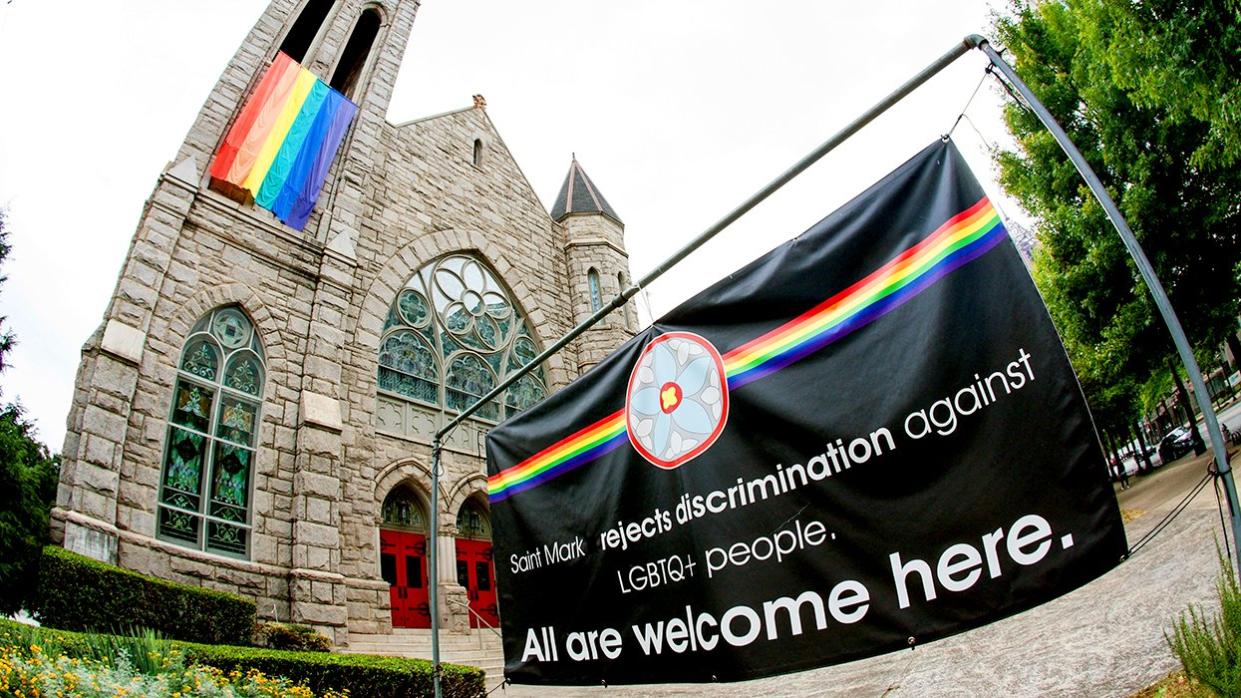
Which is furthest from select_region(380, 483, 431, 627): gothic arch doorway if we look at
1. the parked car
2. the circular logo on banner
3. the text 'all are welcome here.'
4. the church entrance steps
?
the parked car

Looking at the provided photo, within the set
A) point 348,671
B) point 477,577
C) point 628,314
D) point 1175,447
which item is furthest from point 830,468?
point 1175,447

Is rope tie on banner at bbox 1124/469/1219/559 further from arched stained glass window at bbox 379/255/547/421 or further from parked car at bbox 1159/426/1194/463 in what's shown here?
parked car at bbox 1159/426/1194/463

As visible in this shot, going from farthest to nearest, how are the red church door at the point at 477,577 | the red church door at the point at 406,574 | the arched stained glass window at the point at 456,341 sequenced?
the arched stained glass window at the point at 456,341, the red church door at the point at 477,577, the red church door at the point at 406,574

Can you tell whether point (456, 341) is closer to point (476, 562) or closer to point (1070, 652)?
point (476, 562)

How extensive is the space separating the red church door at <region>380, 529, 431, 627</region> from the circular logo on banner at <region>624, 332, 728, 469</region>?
10280 millimetres

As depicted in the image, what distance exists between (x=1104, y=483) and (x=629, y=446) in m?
1.66

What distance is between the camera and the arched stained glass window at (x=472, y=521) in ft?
43.6

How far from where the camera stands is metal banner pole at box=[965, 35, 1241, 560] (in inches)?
62.1

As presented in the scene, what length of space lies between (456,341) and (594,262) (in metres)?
5.58

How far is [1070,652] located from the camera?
466cm

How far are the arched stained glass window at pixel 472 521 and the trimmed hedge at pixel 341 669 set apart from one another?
17.7 ft

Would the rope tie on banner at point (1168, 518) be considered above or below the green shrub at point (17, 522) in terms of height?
below

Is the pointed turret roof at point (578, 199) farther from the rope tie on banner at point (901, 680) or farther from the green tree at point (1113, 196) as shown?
the rope tie on banner at point (901, 680)

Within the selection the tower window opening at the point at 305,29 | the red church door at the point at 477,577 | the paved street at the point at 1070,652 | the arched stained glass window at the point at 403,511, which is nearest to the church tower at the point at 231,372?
the tower window opening at the point at 305,29
